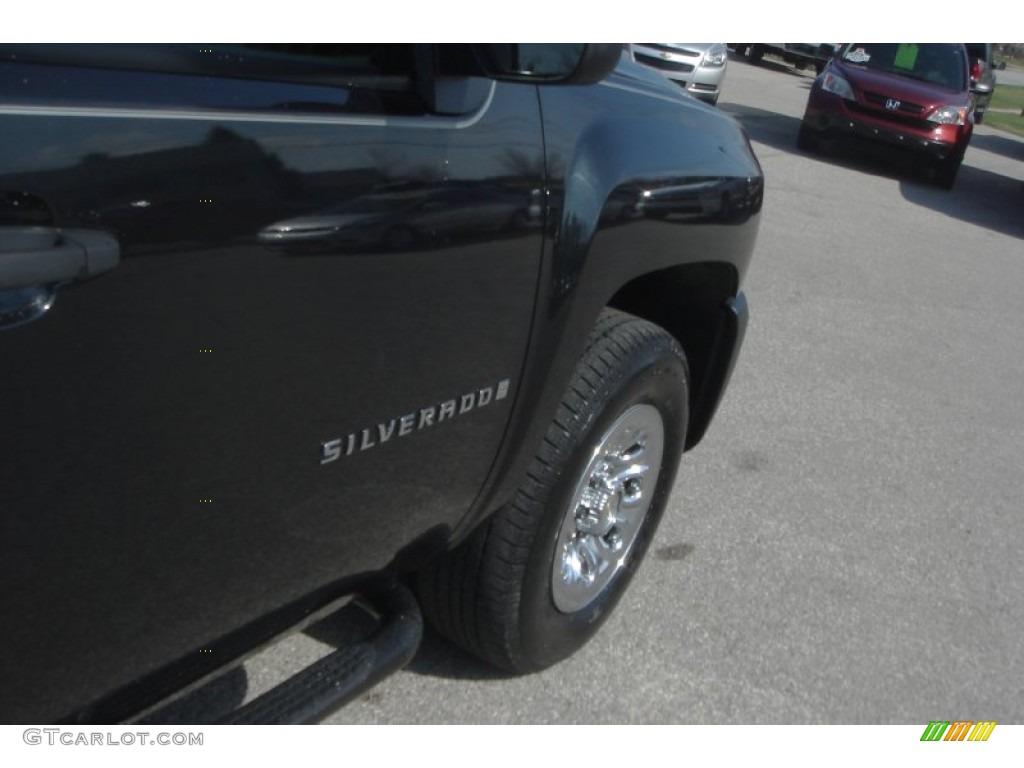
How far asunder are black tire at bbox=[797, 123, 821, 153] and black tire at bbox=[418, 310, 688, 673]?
10.9 m

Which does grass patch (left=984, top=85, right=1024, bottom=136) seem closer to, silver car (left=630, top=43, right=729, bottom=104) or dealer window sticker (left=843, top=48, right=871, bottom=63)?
dealer window sticker (left=843, top=48, right=871, bottom=63)

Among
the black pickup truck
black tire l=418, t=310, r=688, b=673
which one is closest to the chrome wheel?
black tire l=418, t=310, r=688, b=673

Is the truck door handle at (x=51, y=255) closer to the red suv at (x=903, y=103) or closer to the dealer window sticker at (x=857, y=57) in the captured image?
the red suv at (x=903, y=103)

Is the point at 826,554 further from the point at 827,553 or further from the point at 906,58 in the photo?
the point at 906,58

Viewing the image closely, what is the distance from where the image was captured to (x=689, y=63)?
43.7 feet

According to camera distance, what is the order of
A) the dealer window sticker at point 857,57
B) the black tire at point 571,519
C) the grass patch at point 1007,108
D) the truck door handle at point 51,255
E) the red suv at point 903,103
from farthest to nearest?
the grass patch at point 1007,108, the dealer window sticker at point 857,57, the red suv at point 903,103, the black tire at point 571,519, the truck door handle at point 51,255

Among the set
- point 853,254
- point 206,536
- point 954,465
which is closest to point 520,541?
point 206,536

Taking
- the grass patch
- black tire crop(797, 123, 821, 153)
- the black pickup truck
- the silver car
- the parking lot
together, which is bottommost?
the grass patch

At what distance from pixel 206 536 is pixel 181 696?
0.35 meters

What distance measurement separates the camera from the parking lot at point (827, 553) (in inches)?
119

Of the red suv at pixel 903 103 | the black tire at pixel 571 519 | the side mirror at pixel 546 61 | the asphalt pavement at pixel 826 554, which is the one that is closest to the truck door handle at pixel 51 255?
the side mirror at pixel 546 61

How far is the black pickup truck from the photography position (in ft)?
4.44
